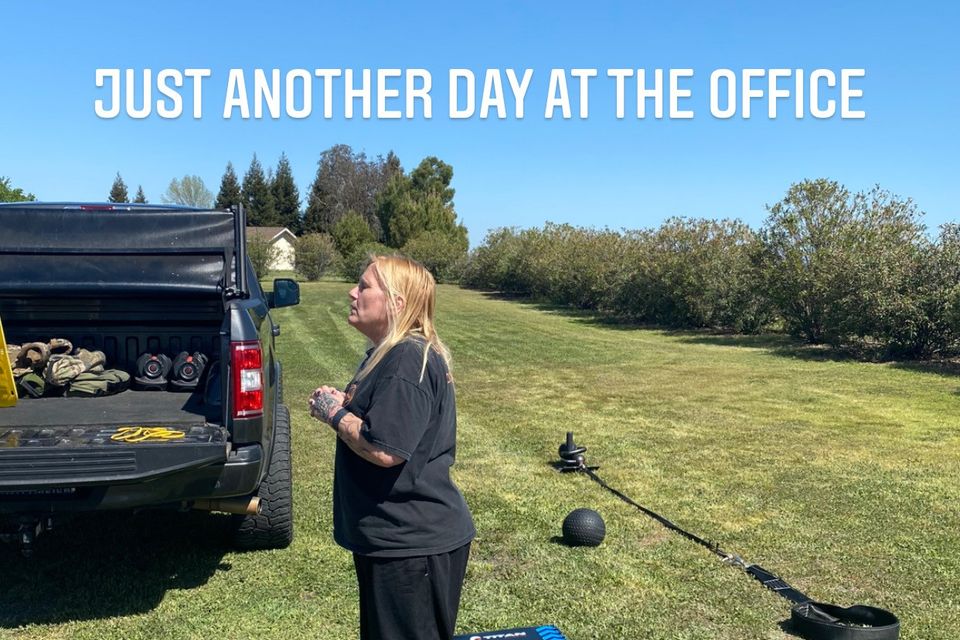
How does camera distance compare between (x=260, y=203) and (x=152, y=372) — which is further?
(x=260, y=203)

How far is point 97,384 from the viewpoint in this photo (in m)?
4.99

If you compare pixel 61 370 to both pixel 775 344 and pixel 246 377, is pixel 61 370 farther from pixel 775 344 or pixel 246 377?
pixel 775 344

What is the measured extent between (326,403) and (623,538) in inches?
129

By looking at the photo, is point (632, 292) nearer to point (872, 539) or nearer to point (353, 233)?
point (872, 539)

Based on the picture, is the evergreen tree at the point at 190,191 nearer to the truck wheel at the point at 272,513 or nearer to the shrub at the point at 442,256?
the shrub at the point at 442,256

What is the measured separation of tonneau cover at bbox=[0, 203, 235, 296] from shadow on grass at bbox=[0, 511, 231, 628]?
1460 millimetres

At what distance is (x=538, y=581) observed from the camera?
451 centimetres

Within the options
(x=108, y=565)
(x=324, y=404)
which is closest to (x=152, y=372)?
(x=108, y=565)

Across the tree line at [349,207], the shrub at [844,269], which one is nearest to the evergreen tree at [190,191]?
the tree line at [349,207]

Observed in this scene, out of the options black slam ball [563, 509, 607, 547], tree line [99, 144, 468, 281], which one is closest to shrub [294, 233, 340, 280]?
tree line [99, 144, 468, 281]

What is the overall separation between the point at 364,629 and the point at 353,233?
59854mm

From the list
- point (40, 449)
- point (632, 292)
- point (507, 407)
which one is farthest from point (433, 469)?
point (632, 292)

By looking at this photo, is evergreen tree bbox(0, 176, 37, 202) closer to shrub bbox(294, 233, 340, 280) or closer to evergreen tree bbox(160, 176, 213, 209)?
shrub bbox(294, 233, 340, 280)

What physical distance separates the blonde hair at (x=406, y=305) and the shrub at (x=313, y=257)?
46289 millimetres
